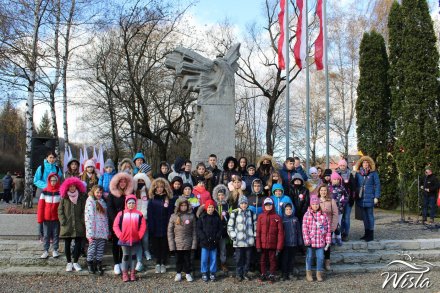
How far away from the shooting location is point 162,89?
24.1 metres

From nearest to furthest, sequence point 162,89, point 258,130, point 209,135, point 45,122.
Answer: point 209,135 < point 162,89 < point 258,130 < point 45,122

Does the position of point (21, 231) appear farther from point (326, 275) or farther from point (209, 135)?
point (326, 275)

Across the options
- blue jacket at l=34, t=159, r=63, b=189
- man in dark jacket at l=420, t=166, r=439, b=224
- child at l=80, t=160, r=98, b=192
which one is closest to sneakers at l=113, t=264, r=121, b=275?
child at l=80, t=160, r=98, b=192

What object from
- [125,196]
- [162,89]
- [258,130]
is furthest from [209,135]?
[258,130]

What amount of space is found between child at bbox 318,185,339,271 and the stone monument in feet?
11.3

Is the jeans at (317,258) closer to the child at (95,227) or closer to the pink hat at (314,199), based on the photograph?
the pink hat at (314,199)

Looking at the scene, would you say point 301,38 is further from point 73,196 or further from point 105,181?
point 73,196

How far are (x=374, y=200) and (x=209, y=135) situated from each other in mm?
4125

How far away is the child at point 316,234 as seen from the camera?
6.69 meters

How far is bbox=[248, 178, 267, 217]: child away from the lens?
699cm

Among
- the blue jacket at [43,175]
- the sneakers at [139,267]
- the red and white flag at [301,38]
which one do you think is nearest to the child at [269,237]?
the sneakers at [139,267]

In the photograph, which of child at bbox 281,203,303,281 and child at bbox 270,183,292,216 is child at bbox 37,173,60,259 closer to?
child at bbox 270,183,292,216

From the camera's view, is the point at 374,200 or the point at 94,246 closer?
the point at 94,246

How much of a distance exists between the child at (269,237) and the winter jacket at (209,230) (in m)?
0.65
